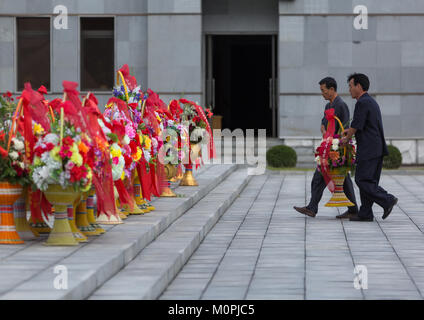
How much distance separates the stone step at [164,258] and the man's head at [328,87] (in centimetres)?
239

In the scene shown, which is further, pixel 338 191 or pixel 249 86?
pixel 249 86

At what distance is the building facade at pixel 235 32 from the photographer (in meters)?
25.8

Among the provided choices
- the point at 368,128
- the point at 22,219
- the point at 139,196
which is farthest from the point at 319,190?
the point at 22,219

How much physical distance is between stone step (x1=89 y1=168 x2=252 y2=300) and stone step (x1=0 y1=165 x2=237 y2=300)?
A: 10cm

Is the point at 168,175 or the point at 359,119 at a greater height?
the point at 359,119

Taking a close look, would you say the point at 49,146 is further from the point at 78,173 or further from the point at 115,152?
the point at 115,152

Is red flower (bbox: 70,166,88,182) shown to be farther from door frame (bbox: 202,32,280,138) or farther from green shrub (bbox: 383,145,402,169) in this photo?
door frame (bbox: 202,32,280,138)

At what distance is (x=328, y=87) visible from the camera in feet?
43.1

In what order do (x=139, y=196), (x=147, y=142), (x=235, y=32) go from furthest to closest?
(x=235, y=32), (x=139, y=196), (x=147, y=142)

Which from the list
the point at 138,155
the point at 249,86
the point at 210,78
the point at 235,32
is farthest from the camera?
the point at 249,86

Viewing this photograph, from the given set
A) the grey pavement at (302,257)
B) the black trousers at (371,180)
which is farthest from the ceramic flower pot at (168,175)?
the black trousers at (371,180)

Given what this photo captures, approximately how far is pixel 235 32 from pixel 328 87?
1424 centimetres

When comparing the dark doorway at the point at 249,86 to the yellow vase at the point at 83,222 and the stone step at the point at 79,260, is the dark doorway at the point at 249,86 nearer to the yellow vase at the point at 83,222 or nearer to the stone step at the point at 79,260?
the stone step at the point at 79,260

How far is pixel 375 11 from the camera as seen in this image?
25.8m
